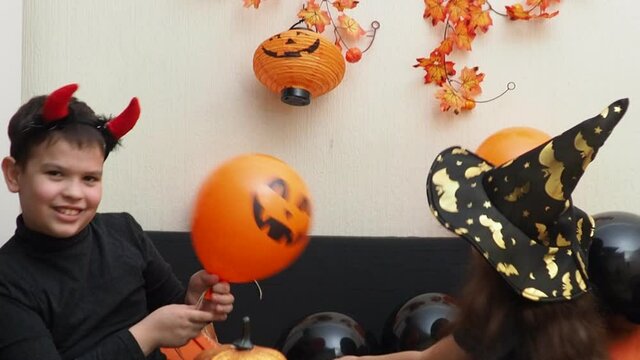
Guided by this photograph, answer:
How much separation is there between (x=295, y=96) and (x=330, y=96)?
0.21 m

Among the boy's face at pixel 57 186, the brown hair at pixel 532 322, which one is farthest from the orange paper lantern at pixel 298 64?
the brown hair at pixel 532 322

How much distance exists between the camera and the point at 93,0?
1947mm

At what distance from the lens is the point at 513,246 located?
968 mm

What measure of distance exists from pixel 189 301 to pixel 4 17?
1040 mm

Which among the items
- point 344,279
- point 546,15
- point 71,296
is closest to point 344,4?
point 546,15

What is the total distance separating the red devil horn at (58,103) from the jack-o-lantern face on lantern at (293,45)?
2.47ft

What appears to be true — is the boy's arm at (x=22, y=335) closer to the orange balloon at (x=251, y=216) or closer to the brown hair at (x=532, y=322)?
the orange balloon at (x=251, y=216)

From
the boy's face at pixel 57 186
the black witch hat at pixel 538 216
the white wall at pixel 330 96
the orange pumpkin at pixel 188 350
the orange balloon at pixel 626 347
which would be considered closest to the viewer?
the black witch hat at pixel 538 216

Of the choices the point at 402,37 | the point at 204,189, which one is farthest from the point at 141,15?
the point at 204,189

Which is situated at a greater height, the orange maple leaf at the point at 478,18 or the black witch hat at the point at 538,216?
the orange maple leaf at the point at 478,18

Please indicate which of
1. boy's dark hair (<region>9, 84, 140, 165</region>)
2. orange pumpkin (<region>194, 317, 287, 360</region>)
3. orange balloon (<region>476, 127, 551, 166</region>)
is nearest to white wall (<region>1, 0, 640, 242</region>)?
orange balloon (<region>476, 127, 551, 166</region>)

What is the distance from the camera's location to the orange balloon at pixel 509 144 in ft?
5.69

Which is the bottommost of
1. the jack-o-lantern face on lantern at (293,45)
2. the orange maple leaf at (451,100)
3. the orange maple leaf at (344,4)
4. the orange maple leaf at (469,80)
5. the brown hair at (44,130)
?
the brown hair at (44,130)

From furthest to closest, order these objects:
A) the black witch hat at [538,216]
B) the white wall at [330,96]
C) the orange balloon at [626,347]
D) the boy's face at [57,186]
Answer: the white wall at [330,96] → the boy's face at [57,186] → the orange balloon at [626,347] → the black witch hat at [538,216]
